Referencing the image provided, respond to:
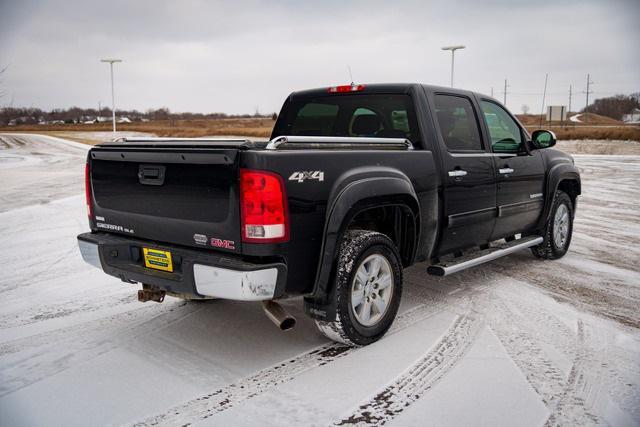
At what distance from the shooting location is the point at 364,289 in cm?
389

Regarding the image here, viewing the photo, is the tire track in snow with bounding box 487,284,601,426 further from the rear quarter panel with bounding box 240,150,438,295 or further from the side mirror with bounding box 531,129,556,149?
the side mirror with bounding box 531,129,556,149

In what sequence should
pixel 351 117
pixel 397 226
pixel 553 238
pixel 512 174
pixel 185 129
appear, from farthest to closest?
1. pixel 185 129
2. pixel 553 238
3. pixel 512 174
4. pixel 351 117
5. pixel 397 226

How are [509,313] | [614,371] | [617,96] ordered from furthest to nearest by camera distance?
[617,96]
[509,313]
[614,371]

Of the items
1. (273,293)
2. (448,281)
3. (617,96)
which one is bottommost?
(448,281)

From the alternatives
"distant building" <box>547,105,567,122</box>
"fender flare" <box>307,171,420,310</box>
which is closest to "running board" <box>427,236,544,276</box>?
"fender flare" <box>307,171,420,310</box>

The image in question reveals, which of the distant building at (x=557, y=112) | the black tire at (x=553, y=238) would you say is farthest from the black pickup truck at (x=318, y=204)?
the distant building at (x=557, y=112)

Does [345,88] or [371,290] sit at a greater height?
[345,88]

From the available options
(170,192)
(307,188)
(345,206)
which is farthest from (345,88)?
(170,192)

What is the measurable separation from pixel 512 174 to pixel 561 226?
163 cm

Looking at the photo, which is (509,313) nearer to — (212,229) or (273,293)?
(273,293)

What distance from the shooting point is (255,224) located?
10.5 feet

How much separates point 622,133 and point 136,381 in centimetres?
3855

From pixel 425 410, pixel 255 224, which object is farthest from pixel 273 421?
pixel 255 224

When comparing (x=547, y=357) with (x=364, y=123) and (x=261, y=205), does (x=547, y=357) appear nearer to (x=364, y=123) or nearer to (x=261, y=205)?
(x=261, y=205)
